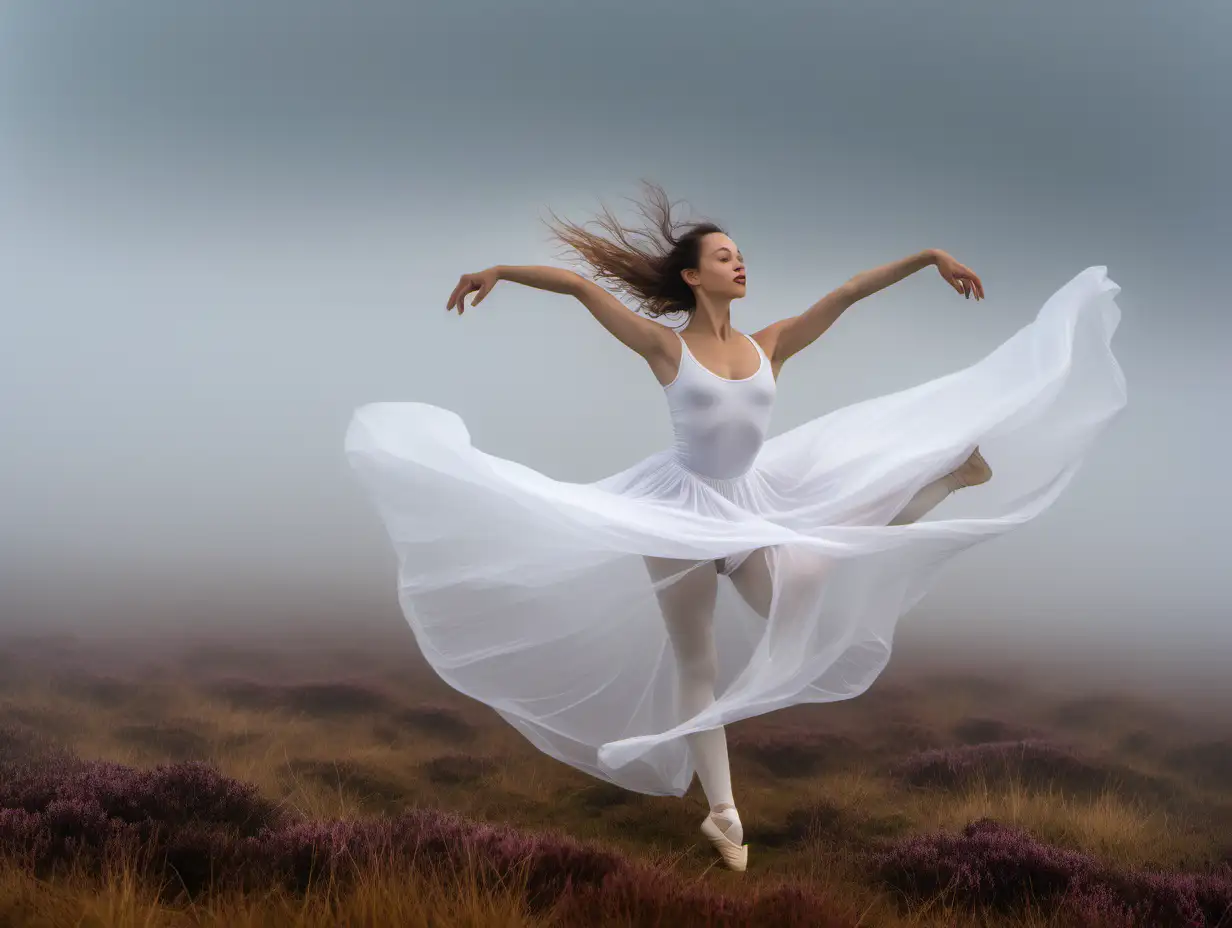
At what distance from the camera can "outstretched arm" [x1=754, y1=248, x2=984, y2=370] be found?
300cm

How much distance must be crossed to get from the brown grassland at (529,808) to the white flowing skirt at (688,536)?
0.40 m

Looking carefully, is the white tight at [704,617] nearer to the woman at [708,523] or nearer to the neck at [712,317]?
the woman at [708,523]

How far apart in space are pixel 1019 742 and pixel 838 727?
0.73 metres

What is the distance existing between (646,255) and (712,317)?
1.12 feet

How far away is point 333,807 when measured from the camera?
11.5 feet

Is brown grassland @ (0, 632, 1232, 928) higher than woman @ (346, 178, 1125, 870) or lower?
lower

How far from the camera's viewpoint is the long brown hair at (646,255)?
129 inches

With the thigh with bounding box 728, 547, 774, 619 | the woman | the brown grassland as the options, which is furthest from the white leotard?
the brown grassland

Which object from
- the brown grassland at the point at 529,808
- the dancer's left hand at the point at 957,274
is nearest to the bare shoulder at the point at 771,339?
the dancer's left hand at the point at 957,274

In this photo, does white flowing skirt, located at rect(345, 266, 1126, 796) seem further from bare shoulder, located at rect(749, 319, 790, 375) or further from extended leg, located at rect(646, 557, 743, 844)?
bare shoulder, located at rect(749, 319, 790, 375)

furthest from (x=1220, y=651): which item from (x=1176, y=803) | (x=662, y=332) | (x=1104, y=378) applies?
(x=662, y=332)

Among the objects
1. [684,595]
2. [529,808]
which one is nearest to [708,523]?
[684,595]

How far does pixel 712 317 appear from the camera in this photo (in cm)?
313

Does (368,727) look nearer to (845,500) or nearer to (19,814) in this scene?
(19,814)
